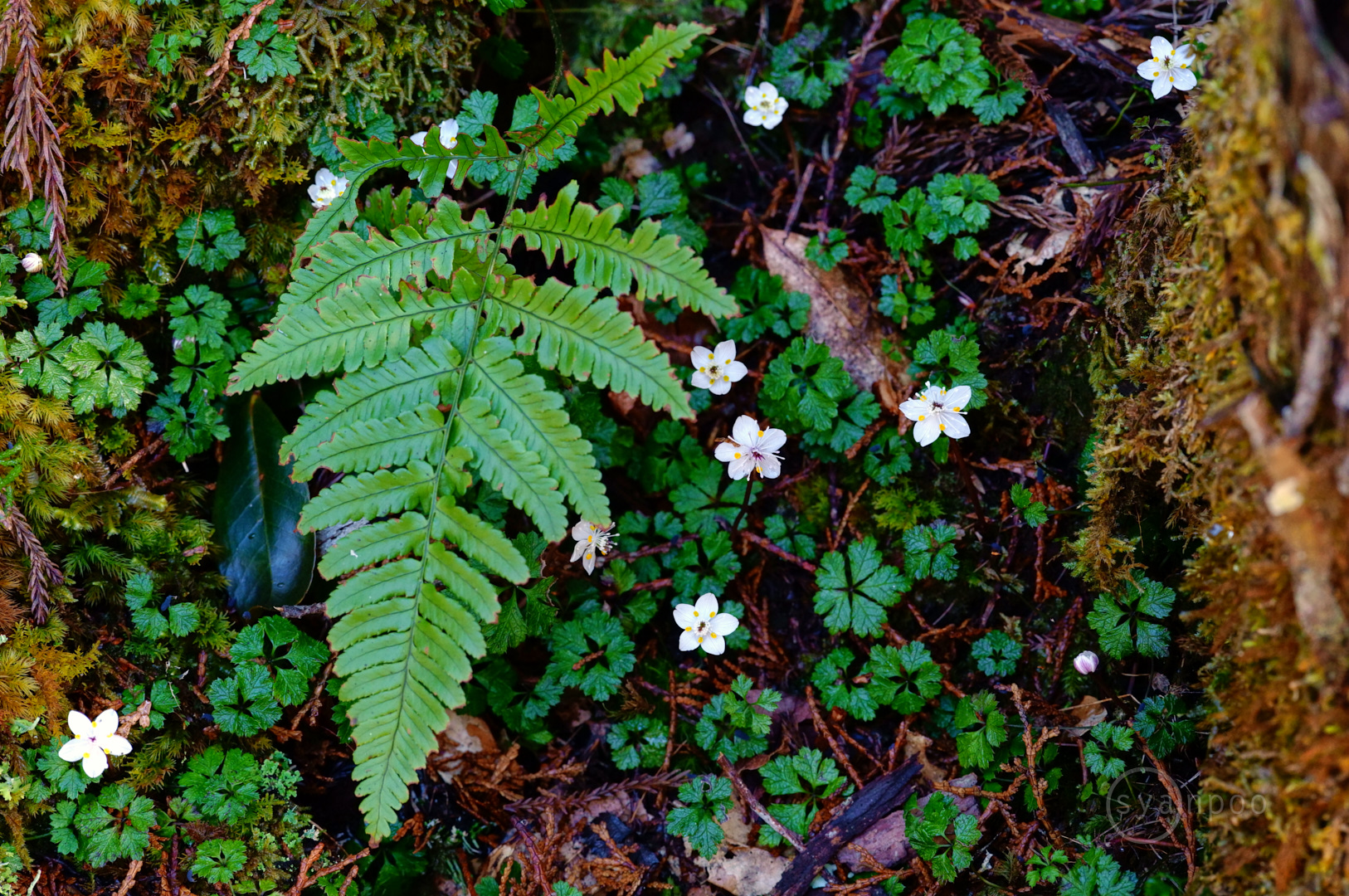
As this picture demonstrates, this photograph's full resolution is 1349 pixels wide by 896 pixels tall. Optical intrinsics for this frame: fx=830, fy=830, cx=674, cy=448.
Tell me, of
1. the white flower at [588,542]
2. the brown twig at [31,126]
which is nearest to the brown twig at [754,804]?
the white flower at [588,542]

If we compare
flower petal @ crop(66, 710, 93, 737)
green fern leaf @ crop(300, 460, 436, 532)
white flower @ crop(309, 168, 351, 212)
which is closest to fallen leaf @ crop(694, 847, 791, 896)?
green fern leaf @ crop(300, 460, 436, 532)

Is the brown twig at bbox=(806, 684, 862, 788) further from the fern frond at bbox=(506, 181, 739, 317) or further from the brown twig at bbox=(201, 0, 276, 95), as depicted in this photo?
the brown twig at bbox=(201, 0, 276, 95)

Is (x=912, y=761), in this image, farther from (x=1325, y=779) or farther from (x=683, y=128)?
(x=683, y=128)

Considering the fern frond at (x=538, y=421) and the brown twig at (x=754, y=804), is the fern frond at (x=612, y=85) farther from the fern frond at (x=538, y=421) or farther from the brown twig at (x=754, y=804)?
the brown twig at (x=754, y=804)

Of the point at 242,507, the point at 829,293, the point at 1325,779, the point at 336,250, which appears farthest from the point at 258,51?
the point at 1325,779

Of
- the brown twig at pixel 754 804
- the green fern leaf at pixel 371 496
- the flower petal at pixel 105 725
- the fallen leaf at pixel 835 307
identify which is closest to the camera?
the green fern leaf at pixel 371 496
